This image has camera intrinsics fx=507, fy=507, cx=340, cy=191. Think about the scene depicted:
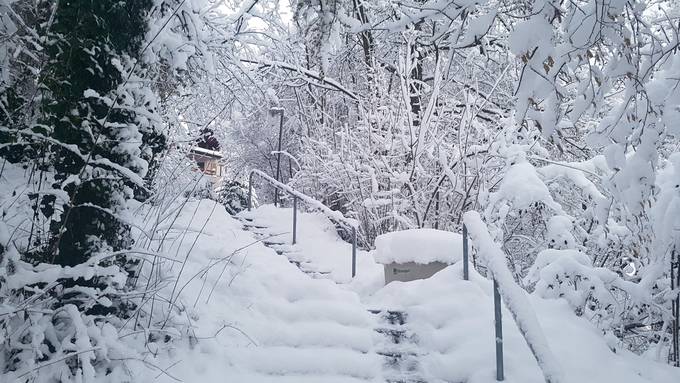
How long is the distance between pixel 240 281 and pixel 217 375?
1.65 m

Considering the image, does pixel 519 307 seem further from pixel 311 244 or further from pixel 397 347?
pixel 311 244

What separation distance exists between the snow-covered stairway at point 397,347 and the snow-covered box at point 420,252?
78 cm

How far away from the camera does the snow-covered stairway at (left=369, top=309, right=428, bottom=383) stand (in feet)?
12.3

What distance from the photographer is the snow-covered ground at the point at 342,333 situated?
11.8ft

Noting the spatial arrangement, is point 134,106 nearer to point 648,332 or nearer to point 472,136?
point 648,332

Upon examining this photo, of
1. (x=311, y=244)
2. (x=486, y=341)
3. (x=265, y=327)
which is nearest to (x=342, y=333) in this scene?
(x=265, y=327)

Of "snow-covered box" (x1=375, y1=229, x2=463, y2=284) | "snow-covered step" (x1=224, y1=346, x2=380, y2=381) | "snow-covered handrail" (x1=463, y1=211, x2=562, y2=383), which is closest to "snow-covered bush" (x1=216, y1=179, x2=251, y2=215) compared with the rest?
"snow-covered box" (x1=375, y1=229, x2=463, y2=284)

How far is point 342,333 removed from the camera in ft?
14.3

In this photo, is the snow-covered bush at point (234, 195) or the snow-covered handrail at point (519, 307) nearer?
the snow-covered handrail at point (519, 307)

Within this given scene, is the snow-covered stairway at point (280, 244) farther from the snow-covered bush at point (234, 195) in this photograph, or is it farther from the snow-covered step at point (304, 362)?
the snow-covered bush at point (234, 195)

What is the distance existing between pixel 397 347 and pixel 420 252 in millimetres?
1481

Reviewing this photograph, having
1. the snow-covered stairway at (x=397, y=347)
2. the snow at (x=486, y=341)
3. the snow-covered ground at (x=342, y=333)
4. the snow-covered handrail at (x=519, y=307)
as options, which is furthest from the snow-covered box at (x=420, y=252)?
the snow-covered handrail at (x=519, y=307)

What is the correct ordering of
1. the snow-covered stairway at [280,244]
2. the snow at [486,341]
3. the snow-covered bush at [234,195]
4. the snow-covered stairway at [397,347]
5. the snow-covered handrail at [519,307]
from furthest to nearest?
the snow-covered bush at [234,195]
the snow-covered stairway at [280,244]
the snow-covered stairway at [397,347]
the snow at [486,341]
the snow-covered handrail at [519,307]

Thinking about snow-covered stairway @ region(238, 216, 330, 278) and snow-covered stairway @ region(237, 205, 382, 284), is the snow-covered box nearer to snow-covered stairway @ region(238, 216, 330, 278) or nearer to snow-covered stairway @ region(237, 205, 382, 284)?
snow-covered stairway @ region(237, 205, 382, 284)
